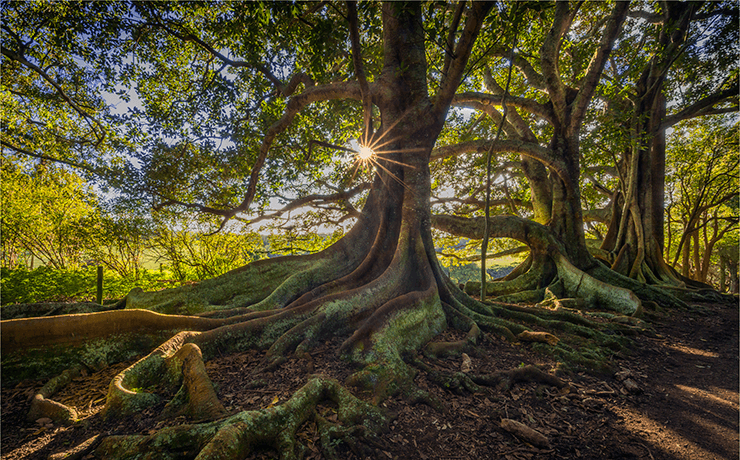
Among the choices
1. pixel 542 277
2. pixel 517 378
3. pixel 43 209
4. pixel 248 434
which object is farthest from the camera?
pixel 43 209

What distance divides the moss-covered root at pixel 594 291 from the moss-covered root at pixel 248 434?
663 centimetres

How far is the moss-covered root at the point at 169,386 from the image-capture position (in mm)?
2215

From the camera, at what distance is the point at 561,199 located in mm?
7809

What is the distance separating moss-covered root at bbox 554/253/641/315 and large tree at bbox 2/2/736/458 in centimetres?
3

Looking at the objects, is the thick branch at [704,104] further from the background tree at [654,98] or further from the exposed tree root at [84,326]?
the exposed tree root at [84,326]

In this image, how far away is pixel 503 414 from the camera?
2576mm

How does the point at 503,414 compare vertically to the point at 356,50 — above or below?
below

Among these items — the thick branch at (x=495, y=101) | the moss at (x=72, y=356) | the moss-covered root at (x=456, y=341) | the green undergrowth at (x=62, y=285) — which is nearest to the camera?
the moss at (x=72, y=356)

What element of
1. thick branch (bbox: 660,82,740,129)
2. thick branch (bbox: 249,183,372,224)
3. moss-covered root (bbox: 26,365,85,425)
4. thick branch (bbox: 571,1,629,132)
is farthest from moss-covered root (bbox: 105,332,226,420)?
thick branch (bbox: 660,82,740,129)

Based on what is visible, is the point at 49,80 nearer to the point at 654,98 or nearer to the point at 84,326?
the point at 84,326

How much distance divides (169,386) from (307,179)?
5.97 m

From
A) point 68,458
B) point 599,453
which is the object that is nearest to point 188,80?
point 68,458

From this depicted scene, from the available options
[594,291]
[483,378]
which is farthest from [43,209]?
[594,291]

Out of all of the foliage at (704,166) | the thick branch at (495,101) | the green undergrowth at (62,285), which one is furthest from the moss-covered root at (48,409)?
the foliage at (704,166)
